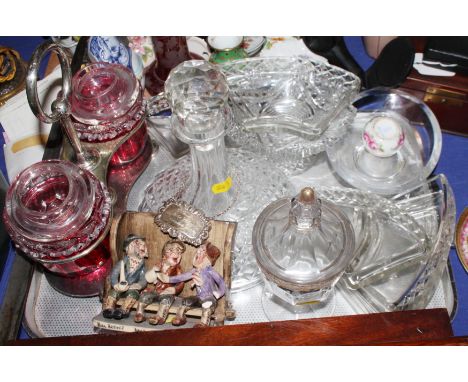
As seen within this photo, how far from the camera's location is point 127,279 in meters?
0.82

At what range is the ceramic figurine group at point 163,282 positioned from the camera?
0.81 meters

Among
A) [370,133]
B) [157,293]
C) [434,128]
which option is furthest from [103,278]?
[434,128]

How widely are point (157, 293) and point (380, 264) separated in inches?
13.1

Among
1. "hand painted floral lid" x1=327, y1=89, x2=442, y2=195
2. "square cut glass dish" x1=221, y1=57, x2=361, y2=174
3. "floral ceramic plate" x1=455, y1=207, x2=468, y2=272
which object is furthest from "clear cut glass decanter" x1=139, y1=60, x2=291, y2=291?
"floral ceramic plate" x1=455, y1=207, x2=468, y2=272

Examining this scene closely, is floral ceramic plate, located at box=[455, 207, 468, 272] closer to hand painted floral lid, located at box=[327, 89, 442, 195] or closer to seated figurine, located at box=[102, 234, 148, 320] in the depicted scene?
hand painted floral lid, located at box=[327, 89, 442, 195]

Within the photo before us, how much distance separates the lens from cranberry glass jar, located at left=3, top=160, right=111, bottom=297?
784 mm

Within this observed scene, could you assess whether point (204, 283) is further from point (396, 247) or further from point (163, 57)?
point (163, 57)

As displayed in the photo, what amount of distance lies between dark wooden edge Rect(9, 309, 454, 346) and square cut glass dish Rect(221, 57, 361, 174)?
37 centimetres

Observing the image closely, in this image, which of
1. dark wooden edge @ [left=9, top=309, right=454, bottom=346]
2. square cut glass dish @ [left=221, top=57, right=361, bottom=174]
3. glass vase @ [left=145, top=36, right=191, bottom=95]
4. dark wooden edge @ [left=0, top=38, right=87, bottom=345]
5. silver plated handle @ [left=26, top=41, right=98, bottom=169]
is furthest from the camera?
glass vase @ [left=145, top=36, right=191, bottom=95]

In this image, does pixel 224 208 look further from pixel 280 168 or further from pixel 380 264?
pixel 380 264

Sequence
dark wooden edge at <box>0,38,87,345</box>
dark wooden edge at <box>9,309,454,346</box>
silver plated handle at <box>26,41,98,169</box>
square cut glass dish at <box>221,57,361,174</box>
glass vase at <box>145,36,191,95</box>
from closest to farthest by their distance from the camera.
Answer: dark wooden edge at <box>9,309,454,346</box>
silver plated handle at <box>26,41,98,169</box>
dark wooden edge at <box>0,38,87,345</box>
square cut glass dish at <box>221,57,361,174</box>
glass vase at <box>145,36,191,95</box>

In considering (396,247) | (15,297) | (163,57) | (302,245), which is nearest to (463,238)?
(396,247)

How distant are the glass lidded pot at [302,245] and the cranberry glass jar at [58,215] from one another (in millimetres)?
232

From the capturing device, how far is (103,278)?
93cm
